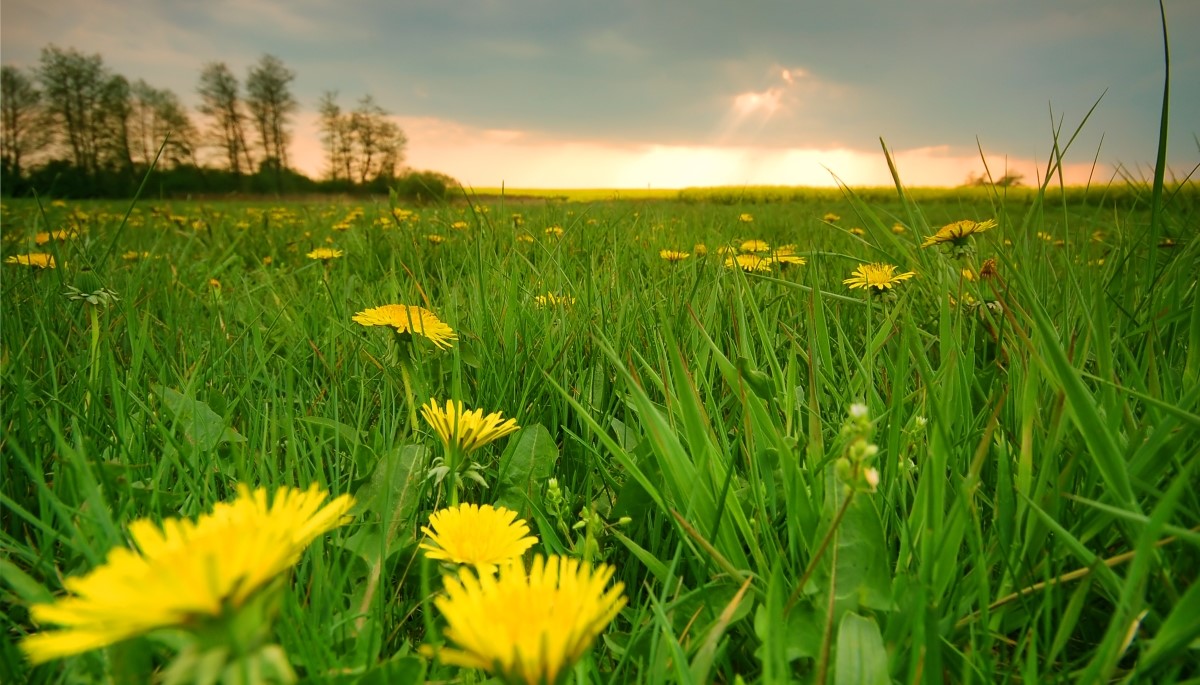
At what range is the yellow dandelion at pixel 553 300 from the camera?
152 centimetres

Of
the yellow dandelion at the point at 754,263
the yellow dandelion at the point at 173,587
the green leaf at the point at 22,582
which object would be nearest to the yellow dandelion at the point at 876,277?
the yellow dandelion at the point at 754,263

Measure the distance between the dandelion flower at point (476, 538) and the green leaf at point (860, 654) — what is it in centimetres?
31

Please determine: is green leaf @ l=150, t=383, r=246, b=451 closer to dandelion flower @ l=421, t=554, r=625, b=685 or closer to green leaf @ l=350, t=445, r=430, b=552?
green leaf @ l=350, t=445, r=430, b=552

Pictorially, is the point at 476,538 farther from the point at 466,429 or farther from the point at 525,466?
the point at 525,466

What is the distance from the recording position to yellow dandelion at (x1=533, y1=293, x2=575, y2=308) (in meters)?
1.52

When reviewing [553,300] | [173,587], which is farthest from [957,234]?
[173,587]

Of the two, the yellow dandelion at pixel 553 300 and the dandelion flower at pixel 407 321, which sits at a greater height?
the dandelion flower at pixel 407 321

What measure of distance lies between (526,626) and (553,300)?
1225mm

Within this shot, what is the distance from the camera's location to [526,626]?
0.43 m

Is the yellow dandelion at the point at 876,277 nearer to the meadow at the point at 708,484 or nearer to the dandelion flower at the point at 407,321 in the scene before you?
the meadow at the point at 708,484

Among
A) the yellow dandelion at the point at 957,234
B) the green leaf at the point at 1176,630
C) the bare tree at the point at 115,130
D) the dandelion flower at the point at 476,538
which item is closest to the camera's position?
the green leaf at the point at 1176,630

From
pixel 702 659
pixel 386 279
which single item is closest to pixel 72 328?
pixel 386 279

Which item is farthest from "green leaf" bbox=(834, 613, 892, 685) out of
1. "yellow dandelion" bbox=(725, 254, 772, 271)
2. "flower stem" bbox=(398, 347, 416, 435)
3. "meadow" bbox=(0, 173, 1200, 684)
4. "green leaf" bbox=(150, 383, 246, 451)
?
"yellow dandelion" bbox=(725, 254, 772, 271)

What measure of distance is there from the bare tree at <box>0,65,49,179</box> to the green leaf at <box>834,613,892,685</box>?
21.7m
